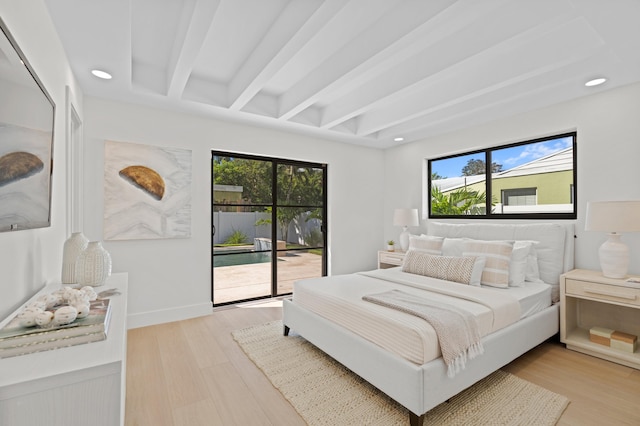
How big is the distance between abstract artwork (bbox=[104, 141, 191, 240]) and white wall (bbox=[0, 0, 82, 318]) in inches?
37.1

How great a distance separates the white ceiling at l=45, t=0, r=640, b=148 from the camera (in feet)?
6.30

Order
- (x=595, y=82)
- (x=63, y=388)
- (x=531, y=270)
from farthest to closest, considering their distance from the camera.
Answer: (x=531, y=270)
(x=595, y=82)
(x=63, y=388)

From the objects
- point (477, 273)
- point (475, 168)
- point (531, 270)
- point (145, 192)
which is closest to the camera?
point (477, 273)

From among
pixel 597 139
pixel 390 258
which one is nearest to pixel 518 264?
pixel 597 139

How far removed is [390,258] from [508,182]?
5.98 ft

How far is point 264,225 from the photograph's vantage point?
439cm

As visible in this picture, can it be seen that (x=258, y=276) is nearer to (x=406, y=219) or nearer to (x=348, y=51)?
(x=406, y=219)

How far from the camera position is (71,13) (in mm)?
1901

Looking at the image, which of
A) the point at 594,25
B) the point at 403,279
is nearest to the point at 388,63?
the point at 594,25

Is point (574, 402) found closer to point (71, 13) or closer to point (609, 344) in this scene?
point (609, 344)

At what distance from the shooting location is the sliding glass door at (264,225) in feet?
13.4

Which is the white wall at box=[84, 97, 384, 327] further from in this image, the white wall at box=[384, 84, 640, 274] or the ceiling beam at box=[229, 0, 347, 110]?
the white wall at box=[384, 84, 640, 274]

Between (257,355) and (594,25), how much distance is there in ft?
11.1

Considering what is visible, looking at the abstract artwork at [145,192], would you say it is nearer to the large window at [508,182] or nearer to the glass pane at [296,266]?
the glass pane at [296,266]
